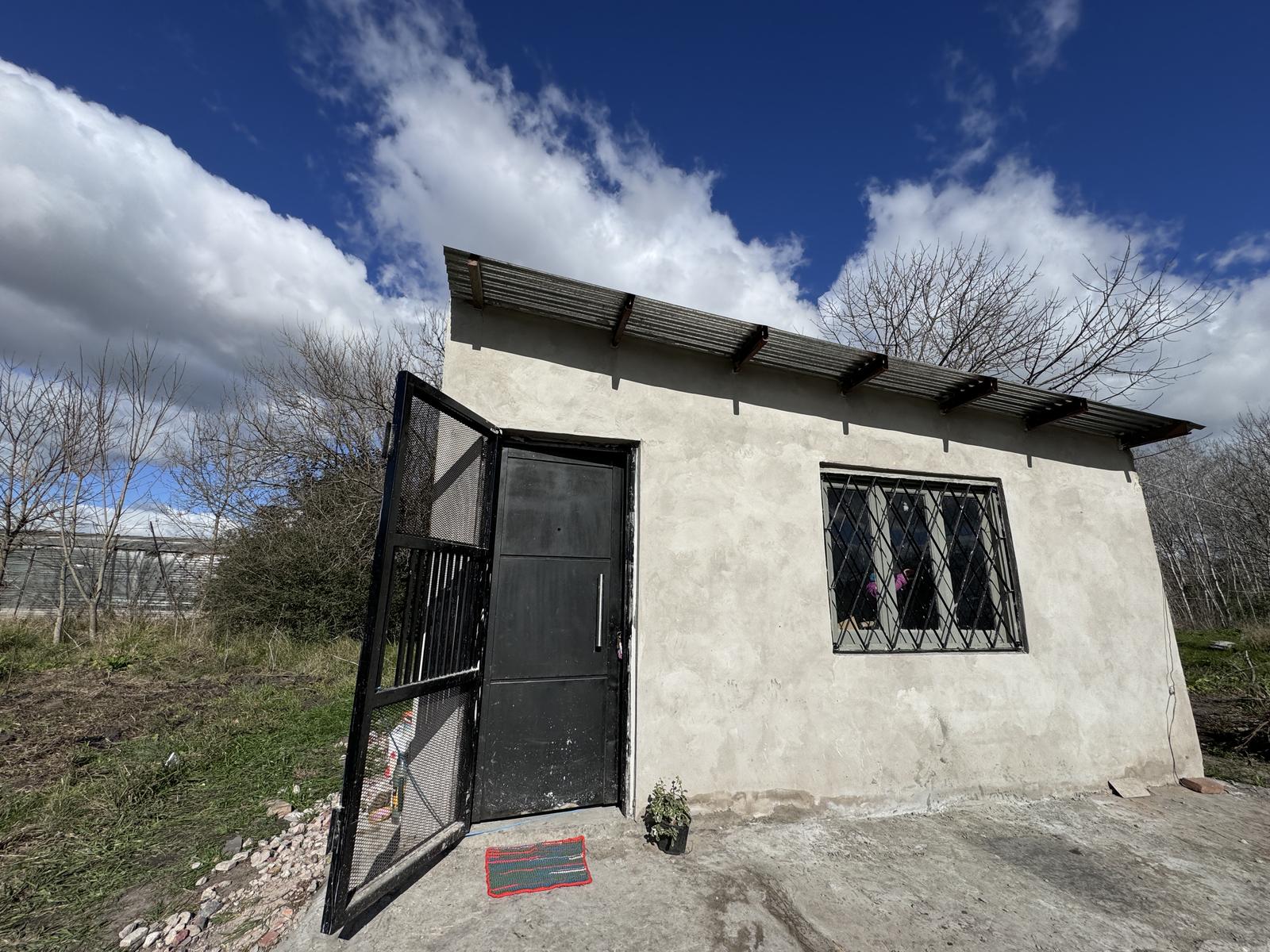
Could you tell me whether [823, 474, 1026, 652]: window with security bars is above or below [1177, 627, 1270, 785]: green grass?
above

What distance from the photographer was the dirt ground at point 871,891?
196 centimetres

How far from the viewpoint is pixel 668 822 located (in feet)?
8.25

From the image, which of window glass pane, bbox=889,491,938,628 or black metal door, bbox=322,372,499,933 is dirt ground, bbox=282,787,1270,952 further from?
window glass pane, bbox=889,491,938,628

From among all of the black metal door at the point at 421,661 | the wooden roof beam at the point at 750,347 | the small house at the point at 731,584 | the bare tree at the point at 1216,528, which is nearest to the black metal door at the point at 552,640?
the small house at the point at 731,584

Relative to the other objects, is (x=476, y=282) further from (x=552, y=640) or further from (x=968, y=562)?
(x=968, y=562)

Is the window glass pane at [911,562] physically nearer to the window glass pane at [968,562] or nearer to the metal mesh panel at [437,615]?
the window glass pane at [968,562]


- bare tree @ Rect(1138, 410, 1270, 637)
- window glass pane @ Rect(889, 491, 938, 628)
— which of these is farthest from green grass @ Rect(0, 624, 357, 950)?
bare tree @ Rect(1138, 410, 1270, 637)

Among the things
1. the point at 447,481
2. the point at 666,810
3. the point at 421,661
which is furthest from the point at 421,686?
the point at 666,810

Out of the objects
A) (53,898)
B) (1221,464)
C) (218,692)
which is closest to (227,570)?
(218,692)

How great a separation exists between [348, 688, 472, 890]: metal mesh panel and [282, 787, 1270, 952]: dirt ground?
171 mm

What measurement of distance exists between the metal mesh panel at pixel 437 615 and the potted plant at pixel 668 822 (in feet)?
3.75

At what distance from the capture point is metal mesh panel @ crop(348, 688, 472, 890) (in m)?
2.11

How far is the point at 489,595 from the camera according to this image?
108 inches

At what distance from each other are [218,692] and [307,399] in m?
5.74
